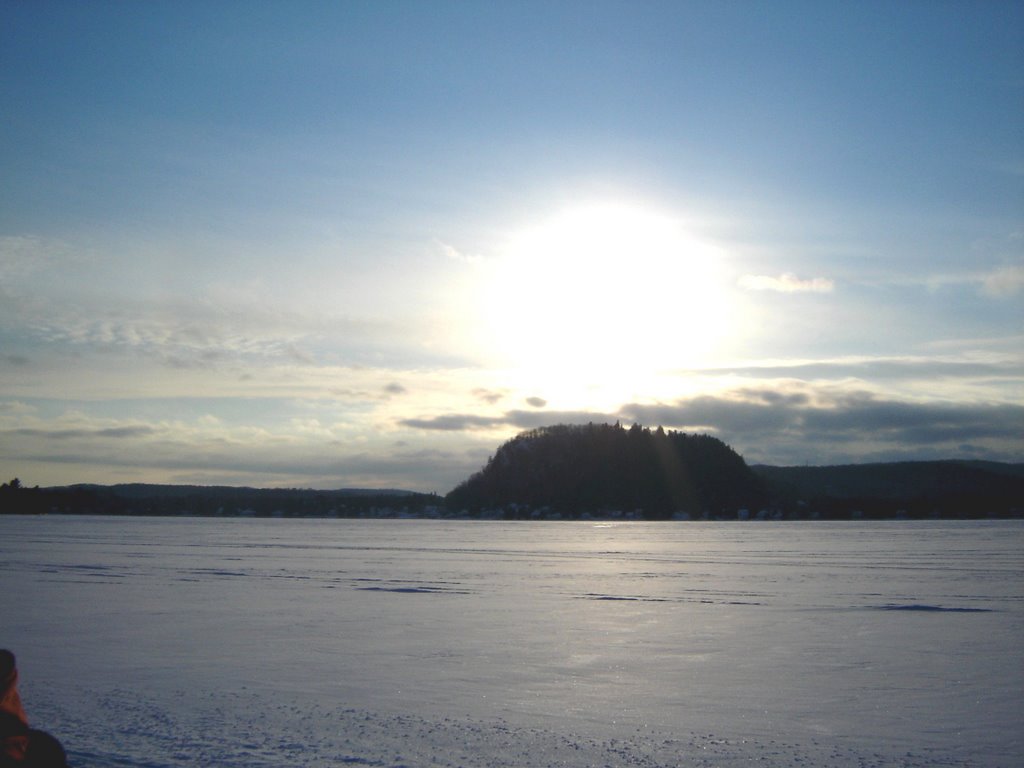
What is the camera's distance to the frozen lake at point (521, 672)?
28.6 feet

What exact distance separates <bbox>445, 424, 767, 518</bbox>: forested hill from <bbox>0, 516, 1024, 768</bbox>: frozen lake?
15948 cm

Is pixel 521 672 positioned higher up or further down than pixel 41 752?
further down

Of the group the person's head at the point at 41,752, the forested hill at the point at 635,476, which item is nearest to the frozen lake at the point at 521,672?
the person's head at the point at 41,752

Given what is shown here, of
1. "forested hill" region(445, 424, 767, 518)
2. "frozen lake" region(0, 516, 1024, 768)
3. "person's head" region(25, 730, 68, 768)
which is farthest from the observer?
"forested hill" region(445, 424, 767, 518)

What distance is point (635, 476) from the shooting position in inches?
7421

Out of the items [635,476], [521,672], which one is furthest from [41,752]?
[635,476]

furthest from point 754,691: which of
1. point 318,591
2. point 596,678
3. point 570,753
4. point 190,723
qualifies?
point 318,591

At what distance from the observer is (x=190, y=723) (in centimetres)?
952

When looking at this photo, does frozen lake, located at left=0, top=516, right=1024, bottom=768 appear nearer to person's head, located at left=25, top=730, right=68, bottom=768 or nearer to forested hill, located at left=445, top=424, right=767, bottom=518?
person's head, located at left=25, top=730, right=68, bottom=768

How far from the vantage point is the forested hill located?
183 metres

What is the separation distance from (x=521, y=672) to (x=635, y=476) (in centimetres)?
17838

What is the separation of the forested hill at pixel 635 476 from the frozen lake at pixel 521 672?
159479mm

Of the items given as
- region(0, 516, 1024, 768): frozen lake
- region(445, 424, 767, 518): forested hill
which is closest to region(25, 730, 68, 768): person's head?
region(0, 516, 1024, 768): frozen lake

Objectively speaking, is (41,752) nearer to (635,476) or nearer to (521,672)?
(521,672)
